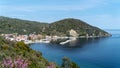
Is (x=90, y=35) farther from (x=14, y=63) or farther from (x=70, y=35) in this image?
(x=14, y=63)

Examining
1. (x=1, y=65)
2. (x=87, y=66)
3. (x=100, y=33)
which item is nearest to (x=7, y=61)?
(x=1, y=65)

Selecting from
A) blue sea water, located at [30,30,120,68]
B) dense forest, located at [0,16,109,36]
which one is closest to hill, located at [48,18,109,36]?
dense forest, located at [0,16,109,36]

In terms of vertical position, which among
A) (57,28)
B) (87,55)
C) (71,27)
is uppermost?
(71,27)

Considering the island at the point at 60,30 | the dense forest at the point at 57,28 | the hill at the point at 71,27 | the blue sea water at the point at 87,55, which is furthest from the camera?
the hill at the point at 71,27

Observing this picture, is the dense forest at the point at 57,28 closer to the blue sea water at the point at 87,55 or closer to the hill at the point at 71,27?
the hill at the point at 71,27

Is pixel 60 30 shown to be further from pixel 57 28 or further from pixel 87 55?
pixel 87 55

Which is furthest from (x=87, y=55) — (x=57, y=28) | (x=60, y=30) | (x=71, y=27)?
(x=71, y=27)

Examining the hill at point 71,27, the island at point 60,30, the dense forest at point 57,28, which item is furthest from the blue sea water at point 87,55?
the hill at point 71,27

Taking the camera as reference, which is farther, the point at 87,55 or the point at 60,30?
the point at 60,30

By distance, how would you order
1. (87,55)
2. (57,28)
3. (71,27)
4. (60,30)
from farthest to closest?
1. (71,27)
2. (57,28)
3. (60,30)
4. (87,55)

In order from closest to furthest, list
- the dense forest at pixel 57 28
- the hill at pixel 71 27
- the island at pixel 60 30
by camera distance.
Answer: the island at pixel 60 30 → the dense forest at pixel 57 28 → the hill at pixel 71 27

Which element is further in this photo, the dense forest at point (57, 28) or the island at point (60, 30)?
the dense forest at point (57, 28)
